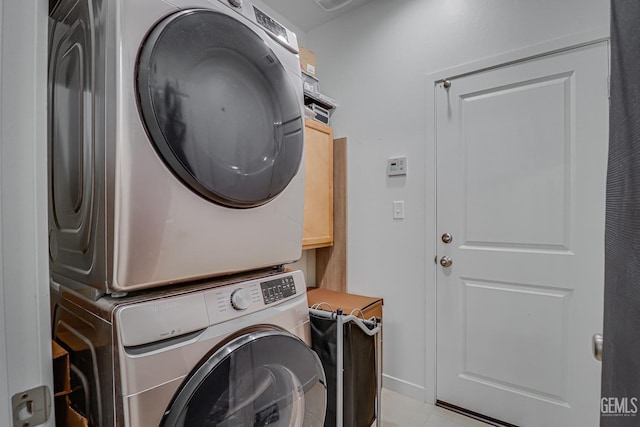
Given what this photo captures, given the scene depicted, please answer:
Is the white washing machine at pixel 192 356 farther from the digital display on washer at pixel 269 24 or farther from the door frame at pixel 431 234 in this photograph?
the door frame at pixel 431 234

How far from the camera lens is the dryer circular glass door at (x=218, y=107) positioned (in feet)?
2.58

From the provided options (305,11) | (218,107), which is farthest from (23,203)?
(305,11)

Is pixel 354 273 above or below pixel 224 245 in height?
below

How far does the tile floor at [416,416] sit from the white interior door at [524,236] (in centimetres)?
10

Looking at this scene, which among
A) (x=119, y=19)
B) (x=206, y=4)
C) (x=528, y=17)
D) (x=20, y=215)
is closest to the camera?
(x=20, y=215)

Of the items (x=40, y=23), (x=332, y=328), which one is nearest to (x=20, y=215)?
(x=40, y=23)

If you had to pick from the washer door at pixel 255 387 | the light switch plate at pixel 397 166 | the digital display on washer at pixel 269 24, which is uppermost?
the digital display on washer at pixel 269 24

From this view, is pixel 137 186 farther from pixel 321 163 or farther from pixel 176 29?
pixel 321 163

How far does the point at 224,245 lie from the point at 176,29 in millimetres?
604

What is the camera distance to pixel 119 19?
0.74 m

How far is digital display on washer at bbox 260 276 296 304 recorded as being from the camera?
1.07 metres

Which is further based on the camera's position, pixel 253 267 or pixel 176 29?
pixel 253 267

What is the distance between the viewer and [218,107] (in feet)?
2.95

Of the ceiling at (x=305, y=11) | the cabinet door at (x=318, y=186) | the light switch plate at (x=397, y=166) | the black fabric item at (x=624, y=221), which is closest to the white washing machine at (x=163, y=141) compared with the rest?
the black fabric item at (x=624, y=221)
